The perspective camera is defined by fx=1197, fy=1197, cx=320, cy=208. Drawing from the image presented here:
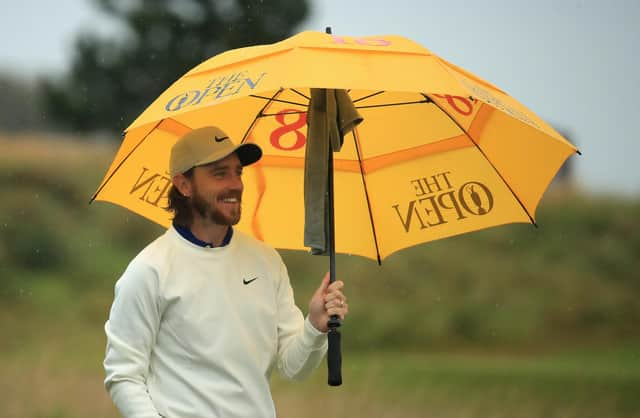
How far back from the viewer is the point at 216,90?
330 cm

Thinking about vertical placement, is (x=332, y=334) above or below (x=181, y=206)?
below

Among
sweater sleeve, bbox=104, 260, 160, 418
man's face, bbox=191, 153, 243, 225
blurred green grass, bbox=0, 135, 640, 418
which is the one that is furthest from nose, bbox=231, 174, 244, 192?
blurred green grass, bbox=0, 135, 640, 418

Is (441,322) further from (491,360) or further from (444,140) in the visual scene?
(444,140)

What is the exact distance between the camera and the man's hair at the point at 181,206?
3.52 metres

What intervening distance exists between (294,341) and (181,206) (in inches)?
20.7

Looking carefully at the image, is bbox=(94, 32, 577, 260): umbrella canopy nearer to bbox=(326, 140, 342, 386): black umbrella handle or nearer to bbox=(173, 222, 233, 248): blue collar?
bbox=(326, 140, 342, 386): black umbrella handle

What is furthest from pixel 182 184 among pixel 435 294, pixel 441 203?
pixel 435 294

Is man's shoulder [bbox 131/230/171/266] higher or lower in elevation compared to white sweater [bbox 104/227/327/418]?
higher

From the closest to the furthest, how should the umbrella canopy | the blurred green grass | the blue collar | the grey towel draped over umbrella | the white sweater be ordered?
the white sweater → the blue collar → the grey towel draped over umbrella → the umbrella canopy → the blurred green grass

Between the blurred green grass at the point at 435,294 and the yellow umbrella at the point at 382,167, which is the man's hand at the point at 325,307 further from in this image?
the blurred green grass at the point at 435,294

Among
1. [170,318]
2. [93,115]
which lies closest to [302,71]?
[170,318]

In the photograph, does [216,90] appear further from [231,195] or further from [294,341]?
[294,341]

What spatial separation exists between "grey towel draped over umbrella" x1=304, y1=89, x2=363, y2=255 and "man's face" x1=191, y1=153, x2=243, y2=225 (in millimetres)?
301

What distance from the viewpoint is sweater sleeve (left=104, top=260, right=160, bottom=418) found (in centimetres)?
331
